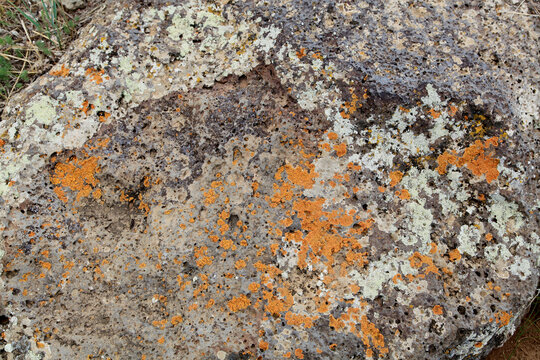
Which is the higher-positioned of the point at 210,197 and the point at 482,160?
the point at 482,160

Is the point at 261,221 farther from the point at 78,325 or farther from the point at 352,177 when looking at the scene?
the point at 78,325

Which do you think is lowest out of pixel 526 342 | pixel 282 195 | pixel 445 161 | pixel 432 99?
pixel 526 342

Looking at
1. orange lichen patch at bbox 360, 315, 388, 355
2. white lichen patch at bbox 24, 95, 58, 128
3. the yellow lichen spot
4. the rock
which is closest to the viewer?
orange lichen patch at bbox 360, 315, 388, 355

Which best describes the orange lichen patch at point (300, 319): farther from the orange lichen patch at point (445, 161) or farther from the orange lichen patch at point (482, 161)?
the orange lichen patch at point (482, 161)

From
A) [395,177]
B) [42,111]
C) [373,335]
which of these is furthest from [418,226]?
[42,111]

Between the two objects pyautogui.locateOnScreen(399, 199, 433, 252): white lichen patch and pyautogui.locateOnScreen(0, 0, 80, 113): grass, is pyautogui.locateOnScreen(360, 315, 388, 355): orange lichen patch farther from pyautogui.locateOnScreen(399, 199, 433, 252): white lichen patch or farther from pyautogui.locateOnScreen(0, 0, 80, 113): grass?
pyautogui.locateOnScreen(0, 0, 80, 113): grass

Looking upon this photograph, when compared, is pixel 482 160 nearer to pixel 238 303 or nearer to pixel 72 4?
pixel 238 303

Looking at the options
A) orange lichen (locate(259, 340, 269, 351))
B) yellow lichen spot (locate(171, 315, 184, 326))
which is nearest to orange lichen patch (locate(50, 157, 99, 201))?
yellow lichen spot (locate(171, 315, 184, 326))

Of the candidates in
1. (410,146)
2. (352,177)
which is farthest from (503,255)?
(352,177)
